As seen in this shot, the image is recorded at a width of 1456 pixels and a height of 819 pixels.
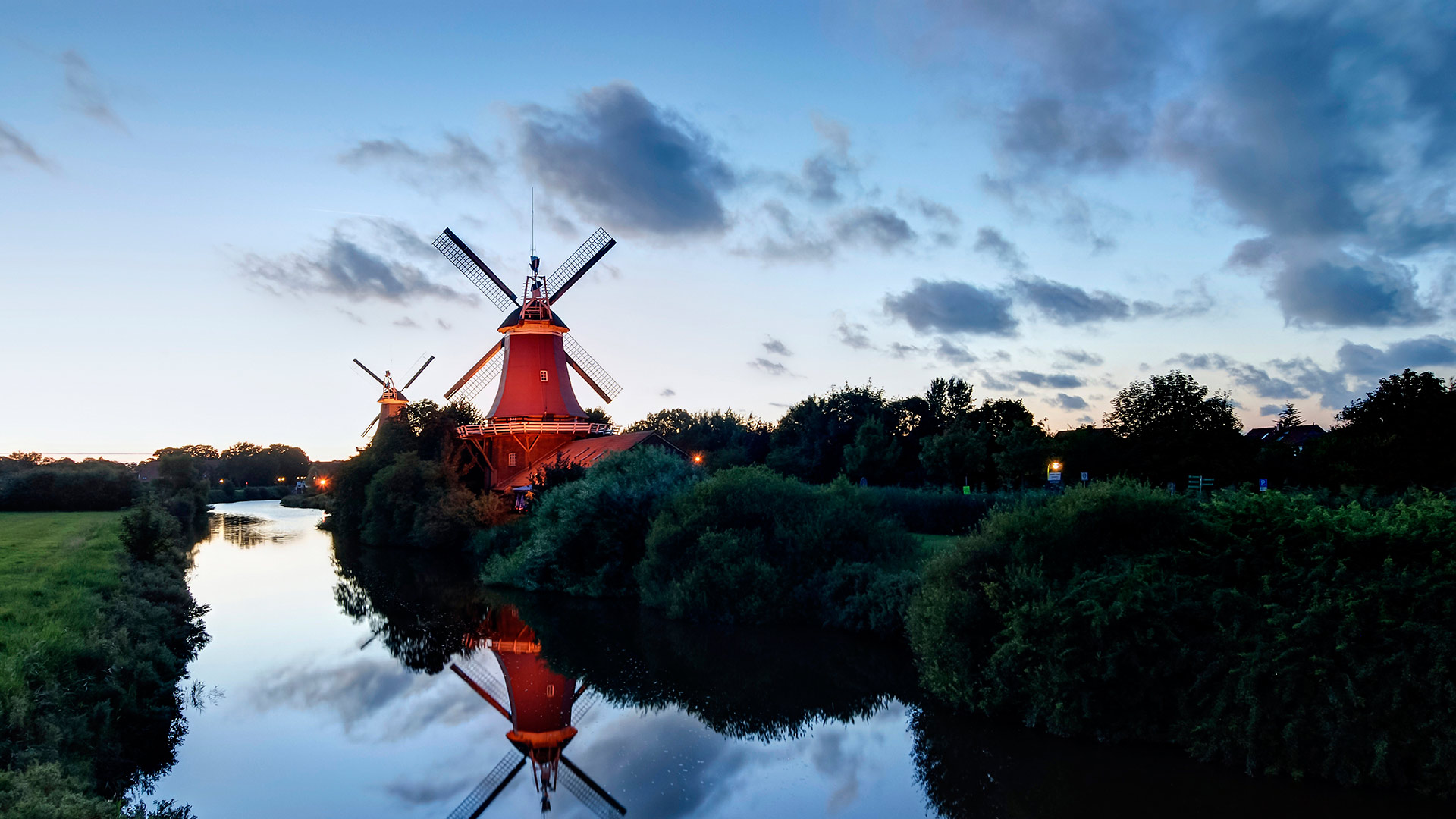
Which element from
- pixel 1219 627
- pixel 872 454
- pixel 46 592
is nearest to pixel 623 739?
pixel 1219 627

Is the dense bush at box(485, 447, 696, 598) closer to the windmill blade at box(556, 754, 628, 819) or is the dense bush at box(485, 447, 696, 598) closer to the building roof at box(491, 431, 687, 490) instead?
the building roof at box(491, 431, 687, 490)

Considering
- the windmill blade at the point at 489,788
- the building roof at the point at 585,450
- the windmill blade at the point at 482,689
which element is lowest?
the windmill blade at the point at 489,788

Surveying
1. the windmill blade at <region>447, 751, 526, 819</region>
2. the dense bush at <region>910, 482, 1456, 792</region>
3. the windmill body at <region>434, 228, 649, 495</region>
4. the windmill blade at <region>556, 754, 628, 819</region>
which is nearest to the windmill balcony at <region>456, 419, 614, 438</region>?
the windmill body at <region>434, 228, 649, 495</region>

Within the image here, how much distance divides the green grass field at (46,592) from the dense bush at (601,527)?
34.2 ft

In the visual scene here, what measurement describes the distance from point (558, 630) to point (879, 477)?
88.2 ft

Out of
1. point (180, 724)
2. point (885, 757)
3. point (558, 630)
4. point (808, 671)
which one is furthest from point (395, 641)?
point (885, 757)

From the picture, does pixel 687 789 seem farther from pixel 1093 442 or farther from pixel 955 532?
pixel 1093 442

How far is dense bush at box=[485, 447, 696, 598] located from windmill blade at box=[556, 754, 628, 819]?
460 inches

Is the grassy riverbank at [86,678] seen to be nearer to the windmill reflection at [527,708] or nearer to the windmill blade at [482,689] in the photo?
the windmill reflection at [527,708]

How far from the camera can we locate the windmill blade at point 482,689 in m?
13.6

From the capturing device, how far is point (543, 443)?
37.8 m

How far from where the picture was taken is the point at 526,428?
1443 inches

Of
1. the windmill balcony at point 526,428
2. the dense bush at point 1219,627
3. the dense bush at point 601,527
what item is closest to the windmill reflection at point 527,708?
the dense bush at point 601,527

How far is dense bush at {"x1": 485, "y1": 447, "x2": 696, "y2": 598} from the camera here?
23219 mm
